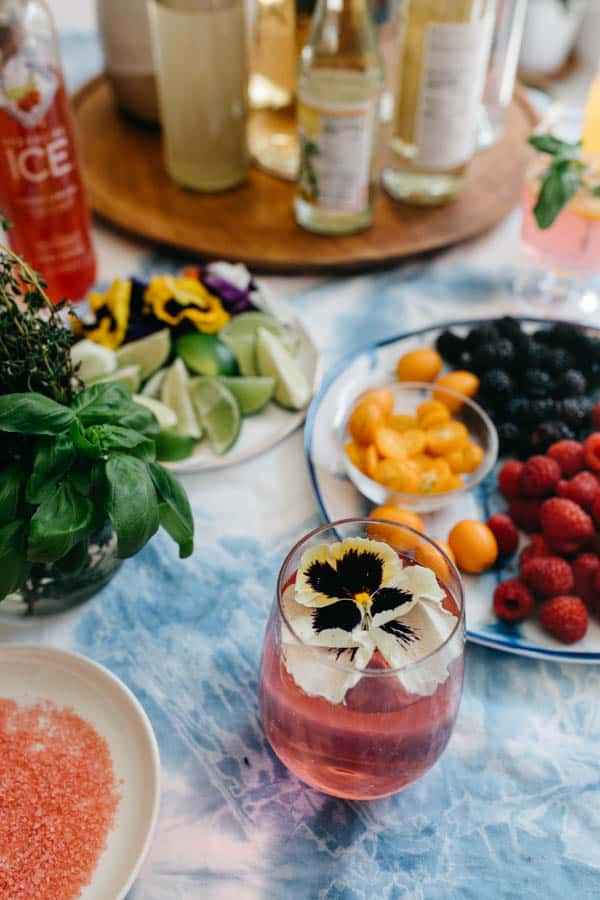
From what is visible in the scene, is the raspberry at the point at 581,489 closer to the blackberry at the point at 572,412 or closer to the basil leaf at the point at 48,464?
the blackberry at the point at 572,412

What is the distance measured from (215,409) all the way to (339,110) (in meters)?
0.40

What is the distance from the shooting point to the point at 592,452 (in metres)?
0.79

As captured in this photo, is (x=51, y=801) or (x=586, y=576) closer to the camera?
(x=51, y=801)

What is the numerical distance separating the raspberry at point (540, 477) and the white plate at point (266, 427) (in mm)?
248

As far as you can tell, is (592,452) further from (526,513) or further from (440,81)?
(440,81)

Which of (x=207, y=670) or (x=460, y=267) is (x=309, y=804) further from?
(x=460, y=267)

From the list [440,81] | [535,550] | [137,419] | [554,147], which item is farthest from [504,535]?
[440,81]

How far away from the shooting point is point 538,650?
68cm

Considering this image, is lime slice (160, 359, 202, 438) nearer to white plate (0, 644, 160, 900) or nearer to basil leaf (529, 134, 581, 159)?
white plate (0, 644, 160, 900)

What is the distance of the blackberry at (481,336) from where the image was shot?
3.07ft

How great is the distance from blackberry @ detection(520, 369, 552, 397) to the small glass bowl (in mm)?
59

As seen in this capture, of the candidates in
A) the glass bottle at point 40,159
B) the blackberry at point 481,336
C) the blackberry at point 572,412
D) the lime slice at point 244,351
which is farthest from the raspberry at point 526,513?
the glass bottle at point 40,159

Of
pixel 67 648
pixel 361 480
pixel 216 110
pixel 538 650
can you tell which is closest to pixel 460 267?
pixel 216 110

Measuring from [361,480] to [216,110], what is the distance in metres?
0.62
